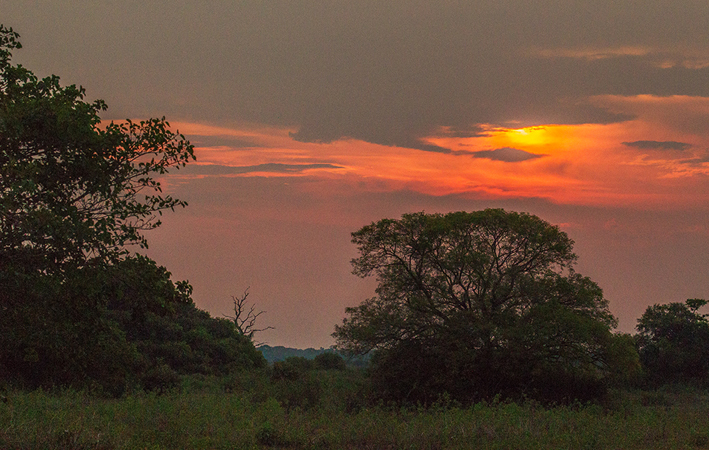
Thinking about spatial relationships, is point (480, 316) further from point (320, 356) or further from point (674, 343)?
point (320, 356)

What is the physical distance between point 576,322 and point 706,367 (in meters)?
22.6

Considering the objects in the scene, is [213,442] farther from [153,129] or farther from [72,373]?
[72,373]

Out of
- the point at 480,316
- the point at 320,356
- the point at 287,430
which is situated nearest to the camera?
the point at 287,430

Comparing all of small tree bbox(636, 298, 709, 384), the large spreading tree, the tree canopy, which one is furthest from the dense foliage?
small tree bbox(636, 298, 709, 384)

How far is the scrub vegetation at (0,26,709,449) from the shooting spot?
14672mm

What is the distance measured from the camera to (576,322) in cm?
3003

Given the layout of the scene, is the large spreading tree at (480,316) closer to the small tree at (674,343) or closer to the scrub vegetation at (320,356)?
the scrub vegetation at (320,356)

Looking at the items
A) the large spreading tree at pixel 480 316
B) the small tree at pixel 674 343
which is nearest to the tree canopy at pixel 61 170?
the large spreading tree at pixel 480 316

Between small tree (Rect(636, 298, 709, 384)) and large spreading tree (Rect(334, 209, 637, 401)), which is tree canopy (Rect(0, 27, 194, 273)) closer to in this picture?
large spreading tree (Rect(334, 209, 637, 401))

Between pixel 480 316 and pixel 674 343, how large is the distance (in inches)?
932

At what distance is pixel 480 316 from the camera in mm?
32000

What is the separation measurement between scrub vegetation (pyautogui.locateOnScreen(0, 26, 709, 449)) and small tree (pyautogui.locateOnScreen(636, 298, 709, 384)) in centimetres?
13

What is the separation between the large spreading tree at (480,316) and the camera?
100 ft

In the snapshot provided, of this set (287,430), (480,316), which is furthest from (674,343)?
(287,430)
